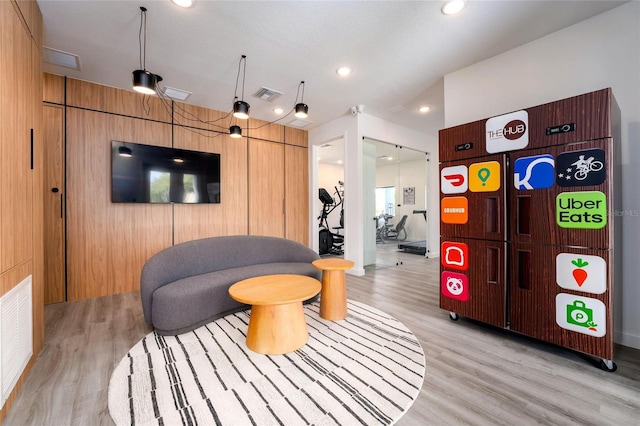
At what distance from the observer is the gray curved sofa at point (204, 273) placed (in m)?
2.37

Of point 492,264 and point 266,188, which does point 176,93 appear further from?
point 492,264

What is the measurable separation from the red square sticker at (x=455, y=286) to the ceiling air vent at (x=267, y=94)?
340cm

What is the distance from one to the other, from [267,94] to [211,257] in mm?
2562

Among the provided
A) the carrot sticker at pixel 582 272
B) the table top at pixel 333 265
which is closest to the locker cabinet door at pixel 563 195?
the carrot sticker at pixel 582 272

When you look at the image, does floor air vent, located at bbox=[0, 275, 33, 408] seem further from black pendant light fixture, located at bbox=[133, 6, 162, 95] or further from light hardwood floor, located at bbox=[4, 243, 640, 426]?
black pendant light fixture, located at bbox=[133, 6, 162, 95]

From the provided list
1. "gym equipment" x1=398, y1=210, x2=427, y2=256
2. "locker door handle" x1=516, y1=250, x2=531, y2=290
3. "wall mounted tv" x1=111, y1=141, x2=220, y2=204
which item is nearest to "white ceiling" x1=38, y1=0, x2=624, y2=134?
"wall mounted tv" x1=111, y1=141, x2=220, y2=204

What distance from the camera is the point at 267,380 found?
1.75m

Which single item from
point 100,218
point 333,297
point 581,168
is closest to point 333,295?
point 333,297

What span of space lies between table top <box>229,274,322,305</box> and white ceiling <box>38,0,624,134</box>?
2.49 metres

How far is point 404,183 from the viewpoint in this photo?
6.03 metres

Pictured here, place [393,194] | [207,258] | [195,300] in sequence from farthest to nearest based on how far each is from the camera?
[393,194], [207,258], [195,300]

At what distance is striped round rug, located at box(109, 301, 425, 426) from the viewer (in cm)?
146

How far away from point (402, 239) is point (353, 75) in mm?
4401

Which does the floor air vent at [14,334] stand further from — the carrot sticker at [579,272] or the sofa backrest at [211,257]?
the carrot sticker at [579,272]
